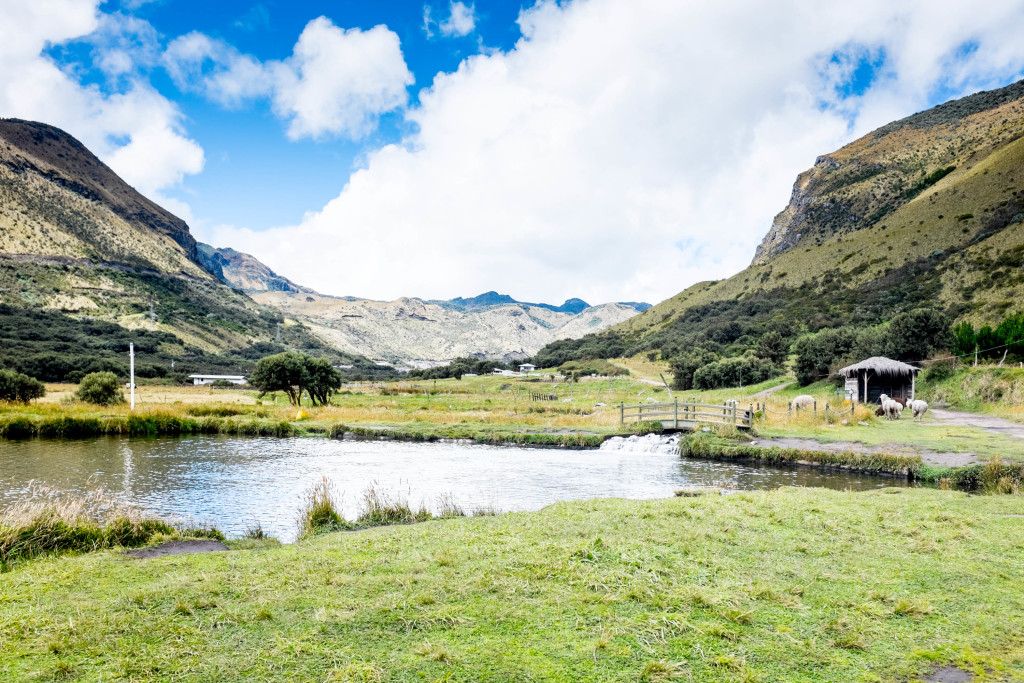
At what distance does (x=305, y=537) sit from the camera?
1127 cm

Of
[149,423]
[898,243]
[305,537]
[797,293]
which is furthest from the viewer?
[797,293]

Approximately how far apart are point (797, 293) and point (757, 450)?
7651 cm

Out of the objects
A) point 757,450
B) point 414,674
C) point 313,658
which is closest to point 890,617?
point 414,674

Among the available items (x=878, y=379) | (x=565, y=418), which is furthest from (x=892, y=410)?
(x=565, y=418)

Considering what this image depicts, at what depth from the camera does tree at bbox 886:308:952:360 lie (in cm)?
4125

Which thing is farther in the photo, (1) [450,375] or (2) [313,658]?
(1) [450,375]

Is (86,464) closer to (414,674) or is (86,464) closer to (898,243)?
(414,674)

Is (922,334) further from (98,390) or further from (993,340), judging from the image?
Answer: (98,390)

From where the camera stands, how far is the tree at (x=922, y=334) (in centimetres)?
4125

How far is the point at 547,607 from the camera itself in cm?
656

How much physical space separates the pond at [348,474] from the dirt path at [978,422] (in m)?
9.43

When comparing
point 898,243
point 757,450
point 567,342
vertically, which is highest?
point 898,243

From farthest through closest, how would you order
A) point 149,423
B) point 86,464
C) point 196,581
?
point 149,423, point 86,464, point 196,581

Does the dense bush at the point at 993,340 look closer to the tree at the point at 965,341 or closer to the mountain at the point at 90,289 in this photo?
the tree at the point at 965,341
